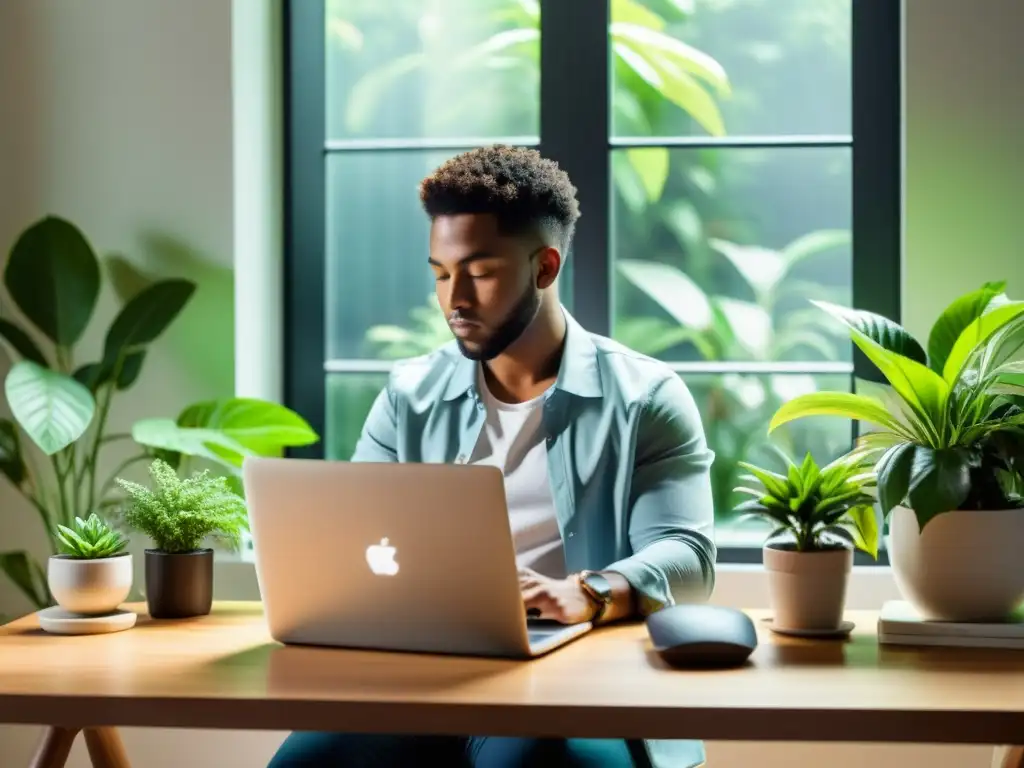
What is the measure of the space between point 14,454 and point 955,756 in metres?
2.13

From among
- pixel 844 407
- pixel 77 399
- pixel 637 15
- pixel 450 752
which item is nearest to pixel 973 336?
pixel 844 407

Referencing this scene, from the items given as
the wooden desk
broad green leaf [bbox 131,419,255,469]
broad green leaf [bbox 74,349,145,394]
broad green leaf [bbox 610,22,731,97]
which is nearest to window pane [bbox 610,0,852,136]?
broad green leaf [bbox 610,22,731,97]

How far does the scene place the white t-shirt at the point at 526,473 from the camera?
6.88ft

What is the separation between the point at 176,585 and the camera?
1.84 meters

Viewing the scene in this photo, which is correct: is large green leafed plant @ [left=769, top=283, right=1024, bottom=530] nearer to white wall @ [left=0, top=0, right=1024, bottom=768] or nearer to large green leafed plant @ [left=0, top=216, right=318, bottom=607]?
white wall @ [left=0, top=0, right=1024, bottom=768]

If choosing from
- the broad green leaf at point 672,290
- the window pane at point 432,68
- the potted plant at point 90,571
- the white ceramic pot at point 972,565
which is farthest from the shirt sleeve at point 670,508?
the window pane at point 432,68

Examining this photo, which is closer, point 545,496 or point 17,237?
point 545,496

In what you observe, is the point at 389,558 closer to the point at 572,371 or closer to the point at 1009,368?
the point at 572,371

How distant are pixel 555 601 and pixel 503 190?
0.76 m

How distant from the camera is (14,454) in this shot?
2795 mm

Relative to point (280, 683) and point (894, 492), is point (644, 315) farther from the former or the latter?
point (280, 683)

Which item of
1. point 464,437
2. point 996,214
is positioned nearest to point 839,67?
point 996,214

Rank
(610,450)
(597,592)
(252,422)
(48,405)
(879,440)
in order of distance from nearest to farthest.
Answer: (597,592) < (879,440) < (610,450) < (48,405) < (252,422)

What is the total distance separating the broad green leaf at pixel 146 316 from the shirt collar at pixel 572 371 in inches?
32.6
